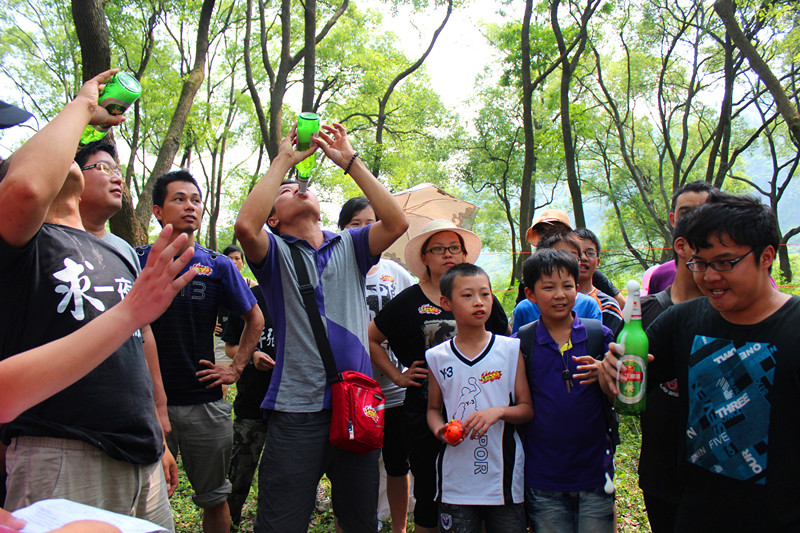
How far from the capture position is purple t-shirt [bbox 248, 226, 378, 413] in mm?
2701

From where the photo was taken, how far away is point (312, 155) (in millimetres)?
3010

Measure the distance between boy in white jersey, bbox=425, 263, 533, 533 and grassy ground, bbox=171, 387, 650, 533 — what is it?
156cm

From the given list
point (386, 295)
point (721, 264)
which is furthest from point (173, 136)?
point (721, 264)

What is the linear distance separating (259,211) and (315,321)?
0.63 meters

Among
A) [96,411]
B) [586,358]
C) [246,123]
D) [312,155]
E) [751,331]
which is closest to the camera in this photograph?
[751,331]

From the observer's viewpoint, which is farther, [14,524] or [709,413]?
[709,413]

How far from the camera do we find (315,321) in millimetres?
2762

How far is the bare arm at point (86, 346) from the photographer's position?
1.33 metres

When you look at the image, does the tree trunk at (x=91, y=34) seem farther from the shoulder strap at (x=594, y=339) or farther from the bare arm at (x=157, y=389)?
the shoulder strap at (x=594, y=339)

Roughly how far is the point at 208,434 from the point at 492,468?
6.04ft

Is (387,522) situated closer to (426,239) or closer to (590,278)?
(426,239)

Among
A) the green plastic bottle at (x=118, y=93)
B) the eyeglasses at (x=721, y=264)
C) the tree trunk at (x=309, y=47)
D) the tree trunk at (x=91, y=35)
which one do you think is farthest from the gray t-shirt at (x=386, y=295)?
the tree trunk at (x=309, y=47)

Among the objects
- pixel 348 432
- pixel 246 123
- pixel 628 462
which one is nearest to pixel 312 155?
pixel 348 432

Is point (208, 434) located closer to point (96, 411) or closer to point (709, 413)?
point (96, 411)
